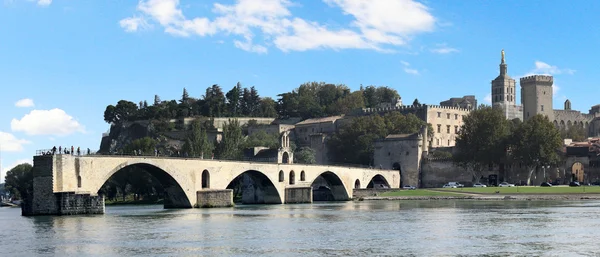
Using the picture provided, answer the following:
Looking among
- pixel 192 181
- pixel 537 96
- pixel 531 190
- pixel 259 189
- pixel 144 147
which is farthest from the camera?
pixel 537 96

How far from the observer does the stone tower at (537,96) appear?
5925 inches

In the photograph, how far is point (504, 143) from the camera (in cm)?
10500

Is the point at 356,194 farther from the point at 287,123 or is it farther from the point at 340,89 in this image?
the point at 340,89

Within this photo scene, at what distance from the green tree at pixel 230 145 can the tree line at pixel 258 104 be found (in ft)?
129

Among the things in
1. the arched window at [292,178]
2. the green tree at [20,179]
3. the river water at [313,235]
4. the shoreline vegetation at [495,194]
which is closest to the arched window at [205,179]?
→ the river water at [313,235]

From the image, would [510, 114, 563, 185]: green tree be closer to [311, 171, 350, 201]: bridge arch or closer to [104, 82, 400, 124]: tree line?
[311, 171, 350, 201]: bridge arch

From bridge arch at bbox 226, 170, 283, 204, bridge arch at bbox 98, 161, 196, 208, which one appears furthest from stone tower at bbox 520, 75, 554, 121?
bridge arch at bbox 98, 161, 196, 208

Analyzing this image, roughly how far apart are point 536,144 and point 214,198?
47.4 meters

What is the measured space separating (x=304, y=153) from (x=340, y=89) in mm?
51455

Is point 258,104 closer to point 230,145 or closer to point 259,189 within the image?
point 230,145

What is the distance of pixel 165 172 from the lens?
212ft

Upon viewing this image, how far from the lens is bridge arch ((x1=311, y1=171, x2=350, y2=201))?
9525 cm

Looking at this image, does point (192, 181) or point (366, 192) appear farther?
point (366, 192)

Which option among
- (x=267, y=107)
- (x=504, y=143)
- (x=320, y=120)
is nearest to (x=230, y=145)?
(x=504, y=143)
